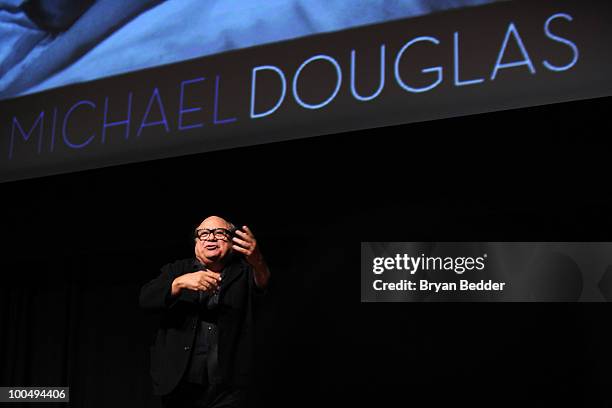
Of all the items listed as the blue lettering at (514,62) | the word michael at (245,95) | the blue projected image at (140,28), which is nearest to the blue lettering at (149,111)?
the word michael at (245,95)

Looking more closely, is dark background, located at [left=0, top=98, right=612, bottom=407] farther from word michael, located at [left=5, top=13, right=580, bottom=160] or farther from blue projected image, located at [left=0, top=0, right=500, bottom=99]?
blue projected image, located at [left=0, top=0, right=500, bottom=99]

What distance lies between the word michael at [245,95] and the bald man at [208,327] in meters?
0.81

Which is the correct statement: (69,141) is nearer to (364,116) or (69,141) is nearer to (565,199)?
(364,116)

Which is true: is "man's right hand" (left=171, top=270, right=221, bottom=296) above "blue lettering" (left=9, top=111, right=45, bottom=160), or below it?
below

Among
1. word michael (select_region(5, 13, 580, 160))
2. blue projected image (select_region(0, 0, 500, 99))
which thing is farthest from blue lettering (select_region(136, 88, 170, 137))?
blue projected image (select_region(0, 0, 500, 99))

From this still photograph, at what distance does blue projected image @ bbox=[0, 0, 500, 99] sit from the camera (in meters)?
2.99

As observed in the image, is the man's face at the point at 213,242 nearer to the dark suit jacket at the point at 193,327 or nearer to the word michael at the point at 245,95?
the dark suit jacket at the point at 193,327

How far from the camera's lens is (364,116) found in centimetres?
Answer: 280

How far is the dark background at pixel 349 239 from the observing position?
2736mm

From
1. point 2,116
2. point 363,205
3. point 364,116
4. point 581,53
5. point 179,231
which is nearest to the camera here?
point 581,53

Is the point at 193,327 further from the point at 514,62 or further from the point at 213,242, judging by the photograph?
the point at 514,62

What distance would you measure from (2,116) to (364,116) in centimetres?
191

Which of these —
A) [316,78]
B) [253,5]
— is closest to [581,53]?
[316,78]

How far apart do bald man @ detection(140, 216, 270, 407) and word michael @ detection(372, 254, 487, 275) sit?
773mm
